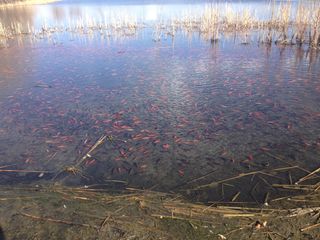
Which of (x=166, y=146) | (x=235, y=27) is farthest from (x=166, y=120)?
(x=235, y=27)

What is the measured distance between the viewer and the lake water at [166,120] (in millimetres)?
5262

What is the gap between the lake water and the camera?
5.26 metres

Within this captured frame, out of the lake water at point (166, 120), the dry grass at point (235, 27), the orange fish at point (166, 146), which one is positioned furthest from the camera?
the dry grass at point (235, 27)

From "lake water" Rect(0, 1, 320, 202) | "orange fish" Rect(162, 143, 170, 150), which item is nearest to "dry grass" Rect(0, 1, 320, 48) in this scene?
"lake water" Rect(0, 1, 320, 202)

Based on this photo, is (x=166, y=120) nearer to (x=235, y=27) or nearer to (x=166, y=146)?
(x=166, y=146)

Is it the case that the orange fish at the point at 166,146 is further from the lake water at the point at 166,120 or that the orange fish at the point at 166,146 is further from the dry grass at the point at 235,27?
the dry grass at the point at 235,27

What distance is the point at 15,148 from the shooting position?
6.29m

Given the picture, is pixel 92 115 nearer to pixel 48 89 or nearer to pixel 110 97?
pixel 110 97

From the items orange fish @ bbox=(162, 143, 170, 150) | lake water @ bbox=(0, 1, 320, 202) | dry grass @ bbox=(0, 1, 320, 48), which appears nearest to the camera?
lake water @ bbox=(0, 1, 320, 202)

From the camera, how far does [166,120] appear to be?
7.35 m

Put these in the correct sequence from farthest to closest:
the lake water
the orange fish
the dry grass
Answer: the dry grass
the orange fish
the lake water

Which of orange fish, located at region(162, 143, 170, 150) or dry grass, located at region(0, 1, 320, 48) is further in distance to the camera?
dry grass, located at region(0, 1, 320, 48)

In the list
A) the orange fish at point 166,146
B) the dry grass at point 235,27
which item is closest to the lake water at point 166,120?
the orange fish at point 166,146

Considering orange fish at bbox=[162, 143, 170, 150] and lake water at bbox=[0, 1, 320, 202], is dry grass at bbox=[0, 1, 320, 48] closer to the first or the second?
lake water at bbox=[0, 1, 320, 202]
